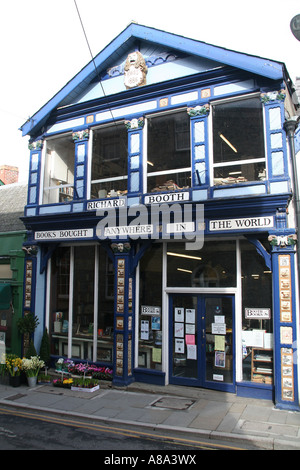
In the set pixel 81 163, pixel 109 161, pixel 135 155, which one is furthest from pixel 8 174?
pixel 135 155

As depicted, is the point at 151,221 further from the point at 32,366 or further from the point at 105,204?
the point at 32,366

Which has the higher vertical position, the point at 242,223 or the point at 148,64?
the point at 148,64

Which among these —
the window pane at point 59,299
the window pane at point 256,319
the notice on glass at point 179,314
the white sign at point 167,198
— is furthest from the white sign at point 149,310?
the white sign at point 167,198

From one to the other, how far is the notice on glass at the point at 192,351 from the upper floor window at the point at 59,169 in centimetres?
608

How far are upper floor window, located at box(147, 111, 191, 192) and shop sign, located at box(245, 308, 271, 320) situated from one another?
374 centimetres

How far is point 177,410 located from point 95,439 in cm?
218

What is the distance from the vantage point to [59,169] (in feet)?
44.2

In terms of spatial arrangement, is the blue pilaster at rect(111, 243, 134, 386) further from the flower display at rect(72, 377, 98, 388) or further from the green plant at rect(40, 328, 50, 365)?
the green plant at rect(40, 328, 50, 365)

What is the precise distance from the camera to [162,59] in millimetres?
11383

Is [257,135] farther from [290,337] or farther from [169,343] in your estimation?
[169,343]

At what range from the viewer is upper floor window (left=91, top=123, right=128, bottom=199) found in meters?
11.9

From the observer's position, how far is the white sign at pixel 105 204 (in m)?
11.3

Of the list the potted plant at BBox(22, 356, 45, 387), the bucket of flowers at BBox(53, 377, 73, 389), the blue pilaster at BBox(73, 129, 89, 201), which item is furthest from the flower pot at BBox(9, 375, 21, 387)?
the blue pilaster at BBox(73, 129, 89, 201)

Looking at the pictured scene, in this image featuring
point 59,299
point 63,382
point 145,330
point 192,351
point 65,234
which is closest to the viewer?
point 192,351
